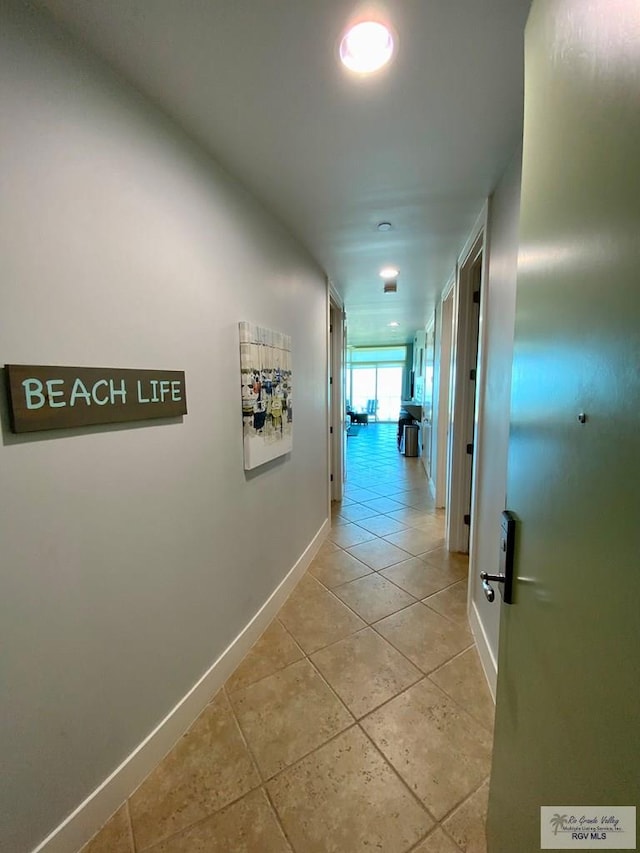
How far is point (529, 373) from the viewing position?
836 millimetres

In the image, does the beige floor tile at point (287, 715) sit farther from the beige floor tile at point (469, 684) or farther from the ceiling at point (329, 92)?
the ceiling at point (329, 92)

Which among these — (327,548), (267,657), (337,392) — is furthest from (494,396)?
(337,392)

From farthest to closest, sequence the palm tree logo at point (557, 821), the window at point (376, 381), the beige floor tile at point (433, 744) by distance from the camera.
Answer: the window at point (376, 381) < the beige floor tile at point (433, 744) < the palm tree logo at point (557, 821)

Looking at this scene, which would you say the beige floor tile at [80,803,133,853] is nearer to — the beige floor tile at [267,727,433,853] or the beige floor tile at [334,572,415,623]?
the beige floor tile at [267,727,433,853]

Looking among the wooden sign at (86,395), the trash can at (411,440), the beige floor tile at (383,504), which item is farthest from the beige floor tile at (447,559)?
the trash can at (411,440)

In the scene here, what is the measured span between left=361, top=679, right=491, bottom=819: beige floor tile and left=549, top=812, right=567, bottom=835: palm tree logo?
34.9 inches

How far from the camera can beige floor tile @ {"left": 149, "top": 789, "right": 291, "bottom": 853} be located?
1123 millimetres

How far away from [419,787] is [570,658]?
3.87ft

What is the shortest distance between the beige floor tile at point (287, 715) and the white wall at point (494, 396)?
0.82 metres

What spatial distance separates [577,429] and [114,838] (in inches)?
73.5

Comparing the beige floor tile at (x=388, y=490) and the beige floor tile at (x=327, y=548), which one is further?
the beige floor tile at (x=388, y=490)

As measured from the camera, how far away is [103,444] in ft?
3.85

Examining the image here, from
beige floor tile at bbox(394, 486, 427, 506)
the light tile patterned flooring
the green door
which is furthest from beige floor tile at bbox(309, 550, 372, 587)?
the green door

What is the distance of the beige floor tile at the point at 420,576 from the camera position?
258cm
